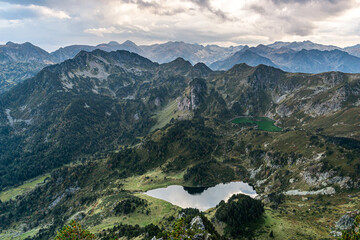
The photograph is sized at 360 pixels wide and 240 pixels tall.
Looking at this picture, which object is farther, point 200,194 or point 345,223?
point 200,194

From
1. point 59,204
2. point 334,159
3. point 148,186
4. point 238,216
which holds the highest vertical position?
point 334,159

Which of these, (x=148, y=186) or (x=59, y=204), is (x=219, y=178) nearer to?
(x=148, y=186)

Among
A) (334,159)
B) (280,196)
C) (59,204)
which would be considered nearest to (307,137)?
(334,159)

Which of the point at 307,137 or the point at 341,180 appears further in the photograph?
the point at 307,137

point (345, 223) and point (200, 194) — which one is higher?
point (345, 223)

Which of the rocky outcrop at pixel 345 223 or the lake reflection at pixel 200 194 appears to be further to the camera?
the lake reflection at pixel 200 194

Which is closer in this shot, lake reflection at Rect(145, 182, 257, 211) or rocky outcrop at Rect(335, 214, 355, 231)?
rocky outcrop at Rect(335, 214, 355, 231)

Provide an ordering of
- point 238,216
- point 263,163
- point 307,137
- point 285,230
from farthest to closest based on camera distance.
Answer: point 263,163, point 307,137, point 238,216, point 285,230

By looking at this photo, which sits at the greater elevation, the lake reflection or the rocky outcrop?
the rocky outcrop
